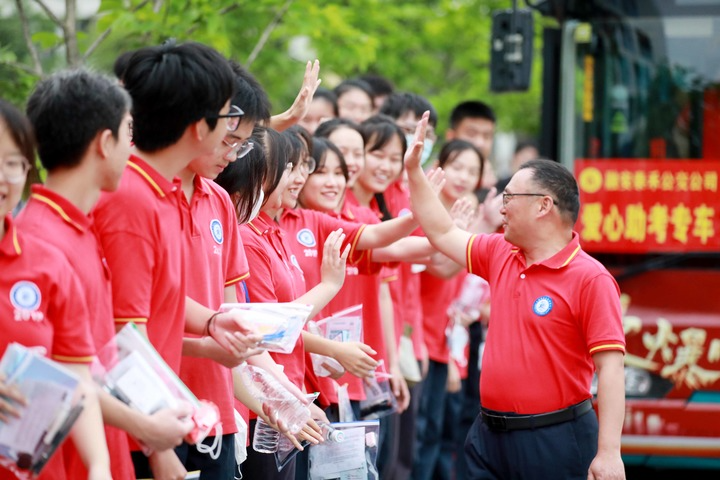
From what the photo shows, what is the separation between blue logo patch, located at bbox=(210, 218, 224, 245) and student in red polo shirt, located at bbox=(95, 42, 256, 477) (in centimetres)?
29

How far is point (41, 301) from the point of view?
2.54 meters

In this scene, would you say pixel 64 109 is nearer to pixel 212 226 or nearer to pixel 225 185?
pixel 212 226

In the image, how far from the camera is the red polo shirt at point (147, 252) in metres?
2.80

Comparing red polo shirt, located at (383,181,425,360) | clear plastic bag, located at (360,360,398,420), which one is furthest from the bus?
clear plastic bag, located at (360,360,398,420)

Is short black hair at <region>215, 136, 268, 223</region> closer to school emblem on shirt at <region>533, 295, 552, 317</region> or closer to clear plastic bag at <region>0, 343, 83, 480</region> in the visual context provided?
school emblem on shirt at <region>533, 295, 552, 317</region>

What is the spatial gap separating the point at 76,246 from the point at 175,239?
371mm

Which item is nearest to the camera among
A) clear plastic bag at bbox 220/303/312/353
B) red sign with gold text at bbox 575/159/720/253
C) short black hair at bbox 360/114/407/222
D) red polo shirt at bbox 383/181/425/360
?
clear plastic bag at bbox 220/303/312/353

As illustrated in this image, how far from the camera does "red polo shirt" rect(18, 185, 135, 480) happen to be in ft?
8.59

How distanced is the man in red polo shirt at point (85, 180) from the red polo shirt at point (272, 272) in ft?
4.01

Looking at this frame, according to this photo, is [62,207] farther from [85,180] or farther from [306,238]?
[306,238]

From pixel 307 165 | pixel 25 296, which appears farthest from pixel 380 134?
pixel 25 296

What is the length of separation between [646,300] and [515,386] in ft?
9.38

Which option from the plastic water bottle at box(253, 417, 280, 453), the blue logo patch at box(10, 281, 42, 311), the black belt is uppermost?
the blue logo patch at box(10, 281, 42, 311)

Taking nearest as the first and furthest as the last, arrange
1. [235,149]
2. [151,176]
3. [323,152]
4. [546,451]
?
[151,176]
[235,149]
[546,451]
[323,152]
